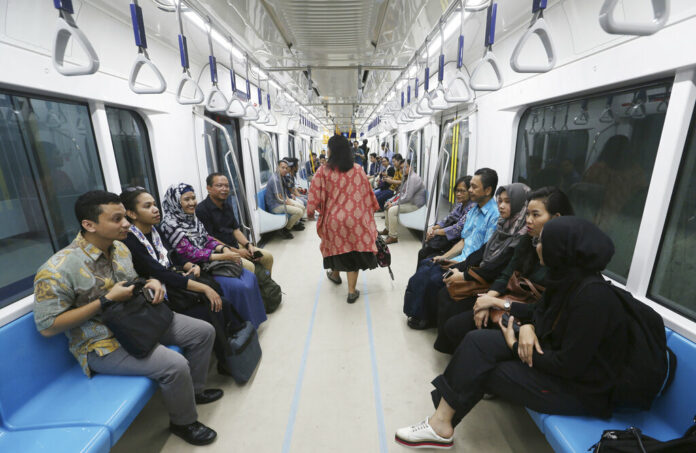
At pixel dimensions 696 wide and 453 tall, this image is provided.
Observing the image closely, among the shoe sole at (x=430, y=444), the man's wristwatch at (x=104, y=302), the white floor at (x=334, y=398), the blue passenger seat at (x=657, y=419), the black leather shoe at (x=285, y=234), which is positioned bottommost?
the white floor at (x=334, y=398)

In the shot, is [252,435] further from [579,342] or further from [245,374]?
[579,342]

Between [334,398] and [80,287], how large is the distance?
1.68 meters

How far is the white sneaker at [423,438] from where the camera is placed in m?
1.79

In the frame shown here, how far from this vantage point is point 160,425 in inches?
78.6

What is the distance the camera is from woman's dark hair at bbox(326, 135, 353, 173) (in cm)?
309

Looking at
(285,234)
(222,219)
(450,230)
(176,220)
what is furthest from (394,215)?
(176,220)

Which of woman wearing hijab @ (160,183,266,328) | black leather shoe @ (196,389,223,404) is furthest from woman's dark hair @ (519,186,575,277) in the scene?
black leather shoe @ (196,389,223,404)

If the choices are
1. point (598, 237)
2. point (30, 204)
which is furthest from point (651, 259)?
point (30, 204)

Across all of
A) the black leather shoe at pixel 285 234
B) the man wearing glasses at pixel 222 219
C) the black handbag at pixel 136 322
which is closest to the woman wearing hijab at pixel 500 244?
the man wearing glasses at pixel 222 219

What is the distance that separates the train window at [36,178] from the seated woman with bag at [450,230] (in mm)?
3165

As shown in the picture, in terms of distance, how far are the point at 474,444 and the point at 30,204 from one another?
3249 millimetres

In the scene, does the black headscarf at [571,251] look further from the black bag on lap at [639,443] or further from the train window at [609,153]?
the train window at [609,153]

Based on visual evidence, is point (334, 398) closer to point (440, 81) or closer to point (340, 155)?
point (340, 155)

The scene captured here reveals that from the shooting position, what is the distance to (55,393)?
1.63 meters
